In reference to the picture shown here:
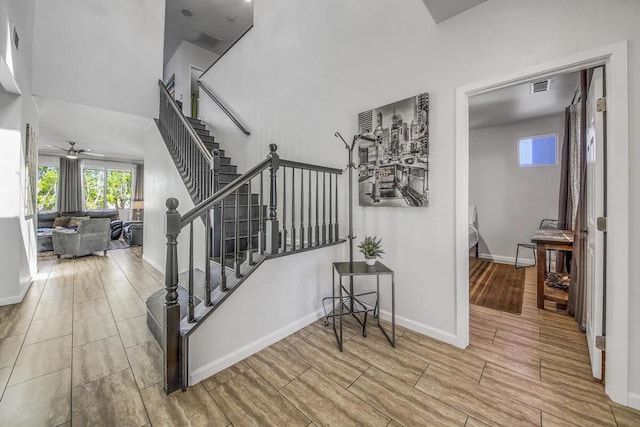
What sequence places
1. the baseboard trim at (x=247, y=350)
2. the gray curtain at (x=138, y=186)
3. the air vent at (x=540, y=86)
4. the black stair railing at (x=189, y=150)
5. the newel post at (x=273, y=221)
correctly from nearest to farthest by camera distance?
the baseboard trim at (x=247, y=350), the newel post at (x=273, y=221), the black stair railing at (x=189, y=150), the air vent at (x=540, y=86), the gray curtain at (x=138, y=186)

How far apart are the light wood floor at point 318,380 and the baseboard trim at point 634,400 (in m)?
0.07

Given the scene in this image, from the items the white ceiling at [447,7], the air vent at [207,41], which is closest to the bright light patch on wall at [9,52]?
the white ceiling at [447,7]

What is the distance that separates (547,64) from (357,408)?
247 centimetres

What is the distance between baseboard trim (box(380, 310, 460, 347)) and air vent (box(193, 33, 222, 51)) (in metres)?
7.01

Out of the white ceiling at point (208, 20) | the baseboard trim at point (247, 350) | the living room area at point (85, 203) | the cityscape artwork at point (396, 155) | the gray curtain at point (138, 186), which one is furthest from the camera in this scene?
the gray curtain at point (138, 186)

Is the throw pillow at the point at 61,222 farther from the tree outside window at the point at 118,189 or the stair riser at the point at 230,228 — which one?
the stair riser at the point at 230,228

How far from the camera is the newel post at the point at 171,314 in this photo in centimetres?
155

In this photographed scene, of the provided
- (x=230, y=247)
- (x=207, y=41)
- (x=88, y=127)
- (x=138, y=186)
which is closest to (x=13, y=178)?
(x=230, y=247)

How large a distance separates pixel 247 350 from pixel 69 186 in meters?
9.64

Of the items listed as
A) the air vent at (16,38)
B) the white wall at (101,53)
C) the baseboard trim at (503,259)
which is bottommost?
the baseboard trim at (503,259)

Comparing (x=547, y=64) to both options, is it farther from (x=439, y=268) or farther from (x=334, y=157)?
(x=334, y=157)

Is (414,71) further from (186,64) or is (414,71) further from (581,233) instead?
(186,64)

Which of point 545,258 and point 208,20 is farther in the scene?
point 208,20

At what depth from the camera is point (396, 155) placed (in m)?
2.39
